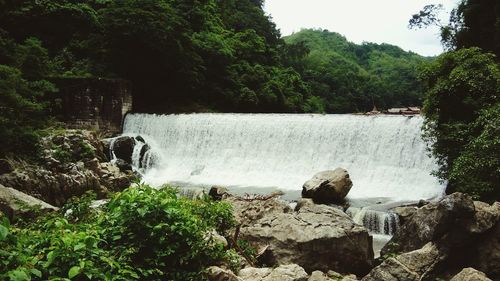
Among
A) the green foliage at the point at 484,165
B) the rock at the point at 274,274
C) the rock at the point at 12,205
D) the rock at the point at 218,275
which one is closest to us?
the rock at the point at 218,275

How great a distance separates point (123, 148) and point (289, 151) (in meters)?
8.15

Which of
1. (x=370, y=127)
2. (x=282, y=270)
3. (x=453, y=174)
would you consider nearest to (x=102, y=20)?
(x=370, y=127)

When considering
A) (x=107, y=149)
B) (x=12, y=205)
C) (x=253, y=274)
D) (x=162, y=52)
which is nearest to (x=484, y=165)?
(x=253, y=274)

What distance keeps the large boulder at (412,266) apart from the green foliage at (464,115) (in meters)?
4.35

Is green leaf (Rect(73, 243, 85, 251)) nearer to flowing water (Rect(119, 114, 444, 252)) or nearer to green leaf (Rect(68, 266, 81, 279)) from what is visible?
green leaf (Rect(68, 266, 81, 279))

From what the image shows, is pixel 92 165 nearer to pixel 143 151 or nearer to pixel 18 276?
pixel 143 151

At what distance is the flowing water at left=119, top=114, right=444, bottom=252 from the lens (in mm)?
15281

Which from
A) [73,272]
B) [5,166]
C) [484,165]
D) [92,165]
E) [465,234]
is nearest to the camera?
[73,272]

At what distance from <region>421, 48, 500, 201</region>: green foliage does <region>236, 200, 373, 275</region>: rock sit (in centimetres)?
441

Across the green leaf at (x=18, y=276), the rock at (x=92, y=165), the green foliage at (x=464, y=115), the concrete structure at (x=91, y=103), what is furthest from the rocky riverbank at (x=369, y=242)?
the concrete structure at (x=91, y=103)

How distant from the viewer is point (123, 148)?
64.2ft

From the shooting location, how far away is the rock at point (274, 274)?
4953 mm

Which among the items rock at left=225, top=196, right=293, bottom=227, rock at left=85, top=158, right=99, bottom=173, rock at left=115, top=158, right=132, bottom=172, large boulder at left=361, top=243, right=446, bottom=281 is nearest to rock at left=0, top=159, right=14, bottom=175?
rock at left=85, top=158, right=99, bottom=173

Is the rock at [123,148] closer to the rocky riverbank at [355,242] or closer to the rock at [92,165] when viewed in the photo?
the rock at [92,165]
